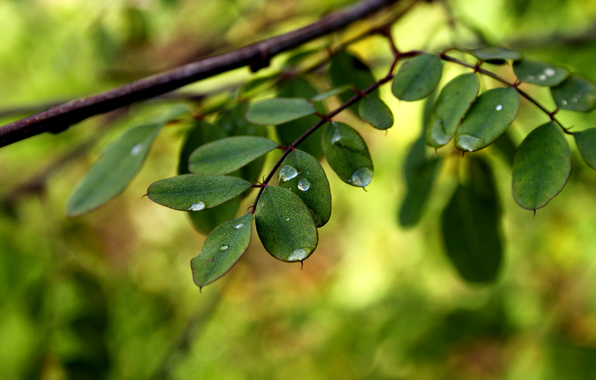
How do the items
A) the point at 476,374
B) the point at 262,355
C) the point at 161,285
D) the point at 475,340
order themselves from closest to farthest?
the point at 475,340
the point at 476,374
the point at 262,355
the point at 161,285

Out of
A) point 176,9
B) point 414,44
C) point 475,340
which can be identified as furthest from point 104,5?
point 475,340

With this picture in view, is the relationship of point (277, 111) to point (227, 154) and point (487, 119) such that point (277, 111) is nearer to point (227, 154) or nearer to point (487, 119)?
point (227, 154)

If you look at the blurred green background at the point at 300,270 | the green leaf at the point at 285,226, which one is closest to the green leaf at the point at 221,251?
the green leaf at the point at 285,226

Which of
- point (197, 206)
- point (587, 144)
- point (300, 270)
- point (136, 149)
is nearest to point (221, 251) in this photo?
point (197, 206)

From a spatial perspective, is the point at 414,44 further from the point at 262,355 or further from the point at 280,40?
the point at 262,355

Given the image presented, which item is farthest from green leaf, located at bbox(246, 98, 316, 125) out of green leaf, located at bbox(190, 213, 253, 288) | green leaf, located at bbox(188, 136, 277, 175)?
green leaf, located at bbox(190, 213, 253, 288)
